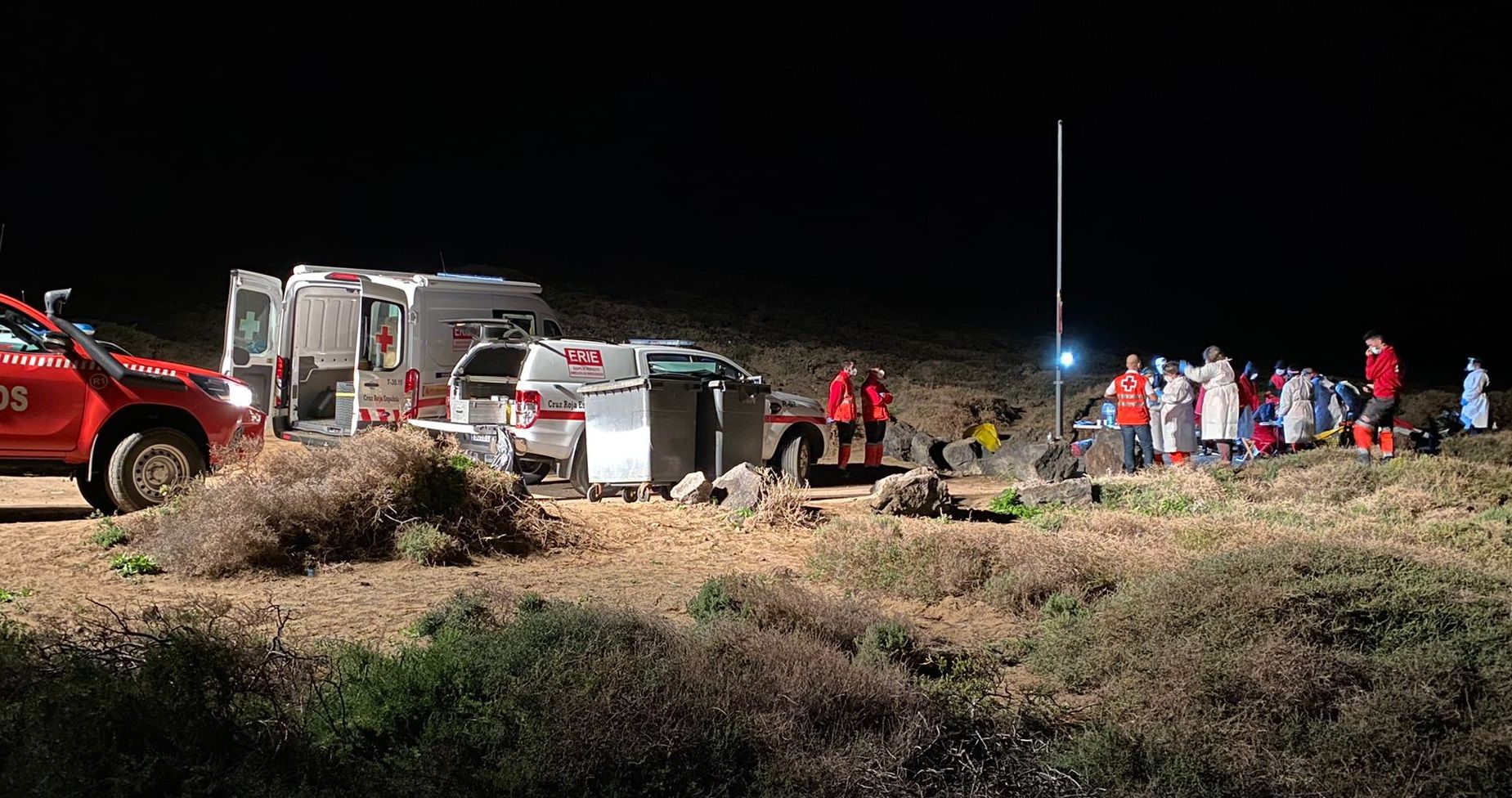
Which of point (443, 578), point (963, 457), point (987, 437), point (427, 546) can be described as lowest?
point (443, 578)

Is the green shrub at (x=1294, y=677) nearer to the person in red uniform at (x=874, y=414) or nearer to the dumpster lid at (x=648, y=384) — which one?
the dumpster lid at (x=648, y=384)

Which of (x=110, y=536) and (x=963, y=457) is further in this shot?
(x=963, y=457)

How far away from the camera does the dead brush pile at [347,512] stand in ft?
24.8

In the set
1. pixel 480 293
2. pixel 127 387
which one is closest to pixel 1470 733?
pixel 127 387

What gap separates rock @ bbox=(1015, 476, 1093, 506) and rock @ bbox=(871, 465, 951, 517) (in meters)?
1.42

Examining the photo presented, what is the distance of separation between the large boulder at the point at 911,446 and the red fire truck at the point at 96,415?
33.0 ft

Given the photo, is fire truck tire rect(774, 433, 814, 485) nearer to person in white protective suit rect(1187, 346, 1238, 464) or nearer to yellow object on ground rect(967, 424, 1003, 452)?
yellow object on ground rect(967, 424, 1003, 452)

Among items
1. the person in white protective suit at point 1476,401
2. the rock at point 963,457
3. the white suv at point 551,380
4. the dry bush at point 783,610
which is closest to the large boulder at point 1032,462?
the rock at point 963,457

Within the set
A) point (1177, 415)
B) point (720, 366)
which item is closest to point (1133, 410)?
point (1177, 415)

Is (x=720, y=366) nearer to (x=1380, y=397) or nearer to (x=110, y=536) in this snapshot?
(x=110, y=536)

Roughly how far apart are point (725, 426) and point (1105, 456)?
20.1ft

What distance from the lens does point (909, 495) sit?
416 inches

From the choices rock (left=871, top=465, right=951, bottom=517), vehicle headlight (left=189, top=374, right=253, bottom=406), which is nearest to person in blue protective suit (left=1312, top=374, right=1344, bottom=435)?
rock (left=871, top=465, right=951, bottom=517)

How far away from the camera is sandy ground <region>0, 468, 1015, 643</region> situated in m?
6.56
